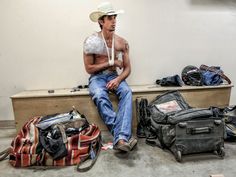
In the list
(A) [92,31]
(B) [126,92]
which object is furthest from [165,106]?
(A) [92,31]

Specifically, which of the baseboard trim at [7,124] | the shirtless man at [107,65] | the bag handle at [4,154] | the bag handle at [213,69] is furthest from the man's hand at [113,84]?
the baseboard trim at [7,124]

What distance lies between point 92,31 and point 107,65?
1.93 ft

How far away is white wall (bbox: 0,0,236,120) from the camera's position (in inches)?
110

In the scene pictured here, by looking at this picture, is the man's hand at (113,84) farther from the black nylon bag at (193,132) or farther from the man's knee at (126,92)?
the black nylon bag at (193,132)

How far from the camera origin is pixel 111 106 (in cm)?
238

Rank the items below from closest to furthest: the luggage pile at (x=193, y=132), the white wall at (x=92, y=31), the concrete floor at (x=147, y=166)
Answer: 1. the concrete floor at (x=147, y=166)
2. the luggage pile at (x=193, y=132)
3. the white wall at (x=92, y=31)

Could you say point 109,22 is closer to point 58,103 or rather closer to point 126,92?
point 126,92

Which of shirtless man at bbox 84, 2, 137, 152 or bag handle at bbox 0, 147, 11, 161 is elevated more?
shirtless man at bbox 84, 2, 137, 152

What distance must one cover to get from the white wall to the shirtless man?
1.15 feet

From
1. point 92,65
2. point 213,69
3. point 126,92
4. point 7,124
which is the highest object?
point 92,65

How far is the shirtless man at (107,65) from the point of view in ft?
7.58

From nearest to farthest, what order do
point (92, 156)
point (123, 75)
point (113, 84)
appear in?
point (92, 156), point (113, 84), point (123, 75)

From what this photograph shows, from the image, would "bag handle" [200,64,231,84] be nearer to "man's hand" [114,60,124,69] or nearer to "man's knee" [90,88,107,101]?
"man's hand" [114,60,124,69]

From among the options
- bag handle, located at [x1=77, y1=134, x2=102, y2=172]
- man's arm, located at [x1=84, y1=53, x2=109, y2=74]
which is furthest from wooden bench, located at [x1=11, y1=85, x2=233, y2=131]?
bag handle, located at [x1=77, y1=134, x2=102, y2=172]
